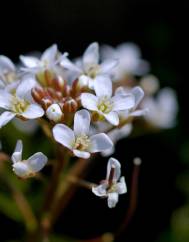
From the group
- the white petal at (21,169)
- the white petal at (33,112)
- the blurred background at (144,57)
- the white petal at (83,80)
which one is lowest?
the blurred background at (144,57)

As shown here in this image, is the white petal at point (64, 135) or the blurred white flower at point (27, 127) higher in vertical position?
the white petal at point (64, 135)

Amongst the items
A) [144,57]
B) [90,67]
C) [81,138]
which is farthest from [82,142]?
[144,57]

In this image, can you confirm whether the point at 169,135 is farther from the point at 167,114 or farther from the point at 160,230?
the point at 160,230

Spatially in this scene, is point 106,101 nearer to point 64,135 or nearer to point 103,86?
point 103,86

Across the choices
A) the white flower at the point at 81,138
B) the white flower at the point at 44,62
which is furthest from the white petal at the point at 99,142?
the white flower at the point at 44,62

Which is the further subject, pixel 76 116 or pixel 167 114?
pixel 167 114

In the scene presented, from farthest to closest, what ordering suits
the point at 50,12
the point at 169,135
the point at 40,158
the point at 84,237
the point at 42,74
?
1. the point at 50,12
2. the point at 169,135
3. the point at 84,237
4. the point at 42,74
5. the point at 40,158

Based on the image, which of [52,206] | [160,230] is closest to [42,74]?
[52,206]

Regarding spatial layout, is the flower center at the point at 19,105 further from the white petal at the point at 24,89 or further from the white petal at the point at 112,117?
the white petal at the point at 112,117

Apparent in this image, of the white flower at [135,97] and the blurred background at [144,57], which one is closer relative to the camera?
the white flower at [135,97]
